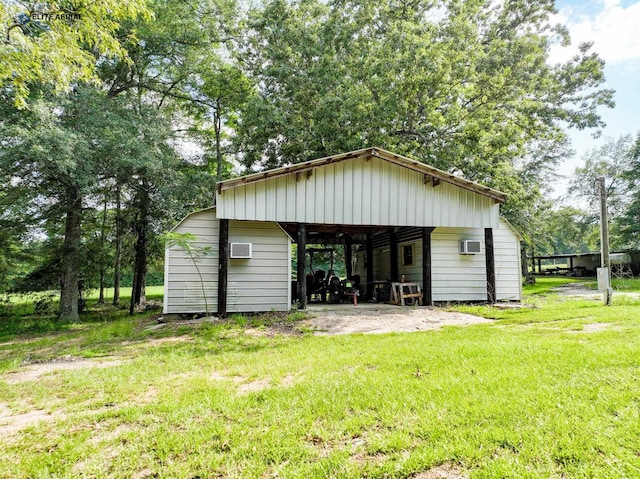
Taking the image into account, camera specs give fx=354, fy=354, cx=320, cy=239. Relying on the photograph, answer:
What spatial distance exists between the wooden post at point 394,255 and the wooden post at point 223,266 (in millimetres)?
Result: 6390

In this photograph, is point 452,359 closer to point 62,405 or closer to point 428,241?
point 62,405

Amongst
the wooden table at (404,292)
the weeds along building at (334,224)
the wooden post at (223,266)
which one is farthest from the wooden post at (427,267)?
the wooden post at (223,266)

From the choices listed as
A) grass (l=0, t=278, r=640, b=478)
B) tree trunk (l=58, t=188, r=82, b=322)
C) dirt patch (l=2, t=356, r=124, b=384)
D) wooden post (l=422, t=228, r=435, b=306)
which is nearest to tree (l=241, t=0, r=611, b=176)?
wooden post (l=422, t=228, r=435, b=306)

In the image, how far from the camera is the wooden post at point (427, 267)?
417 inches

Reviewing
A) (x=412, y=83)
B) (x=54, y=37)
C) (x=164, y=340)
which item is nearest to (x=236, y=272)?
(x=164, y=340)

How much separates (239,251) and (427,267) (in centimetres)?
553

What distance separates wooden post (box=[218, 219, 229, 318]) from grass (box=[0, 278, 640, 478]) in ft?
12.3

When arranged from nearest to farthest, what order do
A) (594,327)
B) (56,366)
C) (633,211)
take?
(56,366)
(594,327)
(633,211)

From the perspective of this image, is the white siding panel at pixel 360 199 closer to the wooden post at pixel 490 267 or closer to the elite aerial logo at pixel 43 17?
the wooden post at pixel 490 267

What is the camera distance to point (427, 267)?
418 inches

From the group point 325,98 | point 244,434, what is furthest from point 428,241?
point 244,434

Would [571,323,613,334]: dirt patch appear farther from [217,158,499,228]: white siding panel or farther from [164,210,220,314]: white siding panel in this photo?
[164,210,220,314]: white siding panel

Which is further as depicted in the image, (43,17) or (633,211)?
(633,211)

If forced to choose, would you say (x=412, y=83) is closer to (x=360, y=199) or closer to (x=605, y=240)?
(x=360, y=199)
